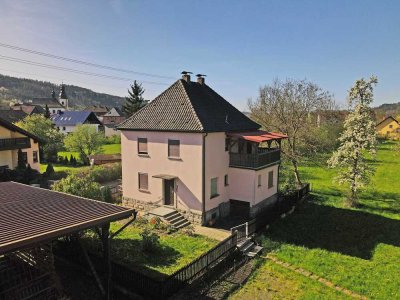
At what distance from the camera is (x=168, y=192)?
74.3ft

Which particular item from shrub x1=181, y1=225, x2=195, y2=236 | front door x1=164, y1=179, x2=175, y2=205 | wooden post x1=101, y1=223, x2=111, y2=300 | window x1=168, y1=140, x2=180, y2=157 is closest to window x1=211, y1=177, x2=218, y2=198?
shrub x1=181, y1=225, x2=195, y2=236

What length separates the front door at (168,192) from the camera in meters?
22.4

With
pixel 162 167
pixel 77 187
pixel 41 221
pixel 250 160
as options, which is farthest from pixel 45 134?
pixel 41 221

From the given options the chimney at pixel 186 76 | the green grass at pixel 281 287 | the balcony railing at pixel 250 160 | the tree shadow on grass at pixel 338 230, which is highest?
the chimney at pixel 186 76

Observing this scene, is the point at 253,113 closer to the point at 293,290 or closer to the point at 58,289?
the point at 293,290

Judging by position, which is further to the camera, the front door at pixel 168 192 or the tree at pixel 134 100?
the tree at pixel 134 100

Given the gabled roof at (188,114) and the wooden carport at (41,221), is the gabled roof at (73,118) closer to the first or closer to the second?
the gabled roof at (188,114)

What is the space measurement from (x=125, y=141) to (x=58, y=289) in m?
14.7

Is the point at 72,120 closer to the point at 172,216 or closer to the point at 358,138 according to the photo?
the point at 172,216

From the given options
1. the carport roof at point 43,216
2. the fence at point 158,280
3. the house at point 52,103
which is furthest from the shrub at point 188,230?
the house at point 52,103

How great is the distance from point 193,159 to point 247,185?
473 centimetres

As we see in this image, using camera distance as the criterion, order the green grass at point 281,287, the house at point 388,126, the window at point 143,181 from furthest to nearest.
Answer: the house at point 388,126
the window at point 143,181
the green grass at point 281,287

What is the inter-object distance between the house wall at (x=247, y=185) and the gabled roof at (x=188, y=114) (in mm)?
3459

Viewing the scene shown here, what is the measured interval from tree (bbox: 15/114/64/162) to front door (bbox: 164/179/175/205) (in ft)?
119
